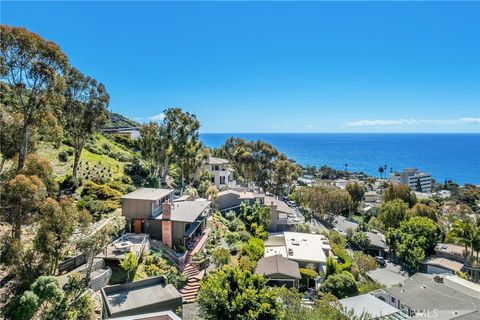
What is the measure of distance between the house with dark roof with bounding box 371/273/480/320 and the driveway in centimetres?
356

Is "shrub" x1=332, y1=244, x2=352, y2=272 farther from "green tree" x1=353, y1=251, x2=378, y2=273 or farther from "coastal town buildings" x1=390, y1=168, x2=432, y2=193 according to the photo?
"coastal town buildings" x1=390, y1=168, x2=432, y2=193

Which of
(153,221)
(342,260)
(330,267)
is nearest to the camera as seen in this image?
(153,221)

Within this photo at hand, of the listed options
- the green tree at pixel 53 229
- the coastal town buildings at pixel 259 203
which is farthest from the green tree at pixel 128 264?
the coastal town buildings at pixel 259 203

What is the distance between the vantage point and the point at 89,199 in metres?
26.8

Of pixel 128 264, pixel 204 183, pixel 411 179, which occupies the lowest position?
pixel 411 179

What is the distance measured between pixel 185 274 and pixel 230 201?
21.2 m

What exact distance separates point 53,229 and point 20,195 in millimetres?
2365

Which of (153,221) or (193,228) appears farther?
(193,228)

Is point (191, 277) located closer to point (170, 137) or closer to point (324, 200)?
point (170, 137)

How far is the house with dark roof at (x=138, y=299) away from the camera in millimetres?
13945

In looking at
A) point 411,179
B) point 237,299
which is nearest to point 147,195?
point 237,299

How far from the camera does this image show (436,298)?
24188 millimetres

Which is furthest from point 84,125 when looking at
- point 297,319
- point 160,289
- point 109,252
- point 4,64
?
point 297,319

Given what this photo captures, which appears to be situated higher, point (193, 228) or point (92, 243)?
point (92, 243)
